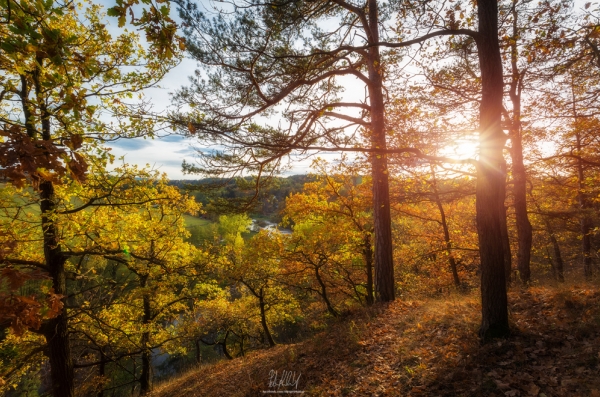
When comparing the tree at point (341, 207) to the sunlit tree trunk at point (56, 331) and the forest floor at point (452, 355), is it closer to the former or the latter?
the forest floor at point (452, 355)

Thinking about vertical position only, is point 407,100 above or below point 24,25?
above

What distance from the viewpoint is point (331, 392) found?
500 centimetres

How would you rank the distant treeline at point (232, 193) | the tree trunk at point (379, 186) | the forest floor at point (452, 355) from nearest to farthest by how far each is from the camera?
the forest floor at point (452, 355)
the distant treeline at point (232, 193)
the tree trunk at point (379, 186)

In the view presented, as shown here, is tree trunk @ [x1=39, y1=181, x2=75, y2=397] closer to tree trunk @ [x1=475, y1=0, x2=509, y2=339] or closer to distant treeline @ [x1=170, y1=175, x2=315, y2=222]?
distant treeline @ [x1=170, y1=175, x2=315, y2=222]

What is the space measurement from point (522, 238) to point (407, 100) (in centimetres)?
615

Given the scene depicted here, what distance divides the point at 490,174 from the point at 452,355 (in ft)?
10.3

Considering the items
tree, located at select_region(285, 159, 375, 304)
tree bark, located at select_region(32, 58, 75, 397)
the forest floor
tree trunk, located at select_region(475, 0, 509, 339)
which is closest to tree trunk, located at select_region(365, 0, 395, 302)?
the forest floor

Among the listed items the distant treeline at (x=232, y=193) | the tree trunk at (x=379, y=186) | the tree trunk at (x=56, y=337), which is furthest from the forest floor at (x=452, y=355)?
the distant treeline at (x=232, y=193)

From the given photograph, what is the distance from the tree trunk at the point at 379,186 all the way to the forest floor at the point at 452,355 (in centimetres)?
98

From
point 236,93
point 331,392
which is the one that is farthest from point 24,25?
point 331,392

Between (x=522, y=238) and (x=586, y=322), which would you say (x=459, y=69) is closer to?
(x=522, y=238)

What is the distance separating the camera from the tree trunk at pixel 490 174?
4781 mm

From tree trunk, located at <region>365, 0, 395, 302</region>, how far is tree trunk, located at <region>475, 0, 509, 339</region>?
3.16 metres

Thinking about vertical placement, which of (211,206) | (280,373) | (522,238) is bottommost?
(280,373)
